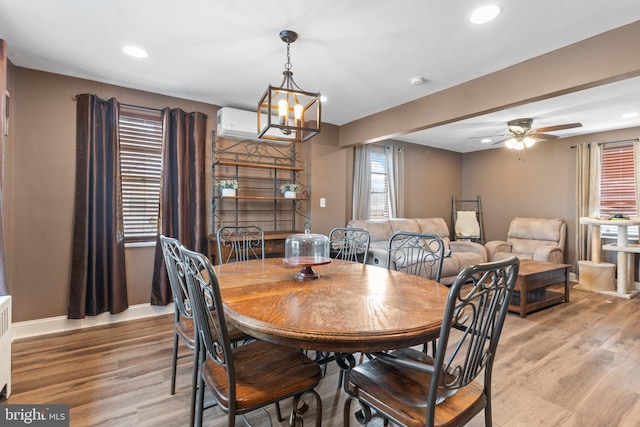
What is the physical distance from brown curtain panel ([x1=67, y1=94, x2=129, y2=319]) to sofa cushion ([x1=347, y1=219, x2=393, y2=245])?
118 inches

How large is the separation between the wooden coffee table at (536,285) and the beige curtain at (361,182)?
7.71 feet

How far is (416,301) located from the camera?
1445 millimetres

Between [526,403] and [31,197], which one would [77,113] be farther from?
[526,403]

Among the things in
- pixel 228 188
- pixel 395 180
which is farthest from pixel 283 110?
pixel 395 180

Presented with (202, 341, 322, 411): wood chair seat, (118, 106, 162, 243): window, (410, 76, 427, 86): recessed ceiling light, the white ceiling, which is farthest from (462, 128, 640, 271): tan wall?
(118, 106, 162, 243): window

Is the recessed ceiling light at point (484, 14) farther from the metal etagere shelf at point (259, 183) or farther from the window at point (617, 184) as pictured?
the window at point (617, 184)

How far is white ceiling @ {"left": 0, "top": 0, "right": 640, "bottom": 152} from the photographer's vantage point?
76.7 inches

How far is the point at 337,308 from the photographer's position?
1.35 m

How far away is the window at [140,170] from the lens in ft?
10.9

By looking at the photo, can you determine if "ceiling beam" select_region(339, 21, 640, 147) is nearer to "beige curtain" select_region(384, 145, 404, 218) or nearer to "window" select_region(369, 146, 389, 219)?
"window" select_region(369, 146, 389, 219)

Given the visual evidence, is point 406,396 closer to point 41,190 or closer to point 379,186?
point 41,190

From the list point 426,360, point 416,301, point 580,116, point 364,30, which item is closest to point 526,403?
point 426,360

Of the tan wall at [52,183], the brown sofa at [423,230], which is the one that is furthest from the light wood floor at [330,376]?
the brown sofa at [423,230]

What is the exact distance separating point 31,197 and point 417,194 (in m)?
5.60
